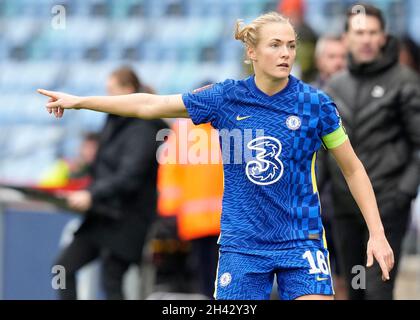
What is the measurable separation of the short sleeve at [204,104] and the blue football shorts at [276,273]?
0.67m

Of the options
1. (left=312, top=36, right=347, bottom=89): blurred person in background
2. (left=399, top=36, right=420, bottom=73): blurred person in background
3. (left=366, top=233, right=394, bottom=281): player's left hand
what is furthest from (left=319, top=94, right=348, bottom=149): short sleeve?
(left=399, top=36, right=420, bottom=73): blurred person in background

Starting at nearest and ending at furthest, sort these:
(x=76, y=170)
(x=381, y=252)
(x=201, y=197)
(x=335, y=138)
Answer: (x=381, y=252) < (x=335, y=138) < (x=201, y=197) < (x=76, y=170)

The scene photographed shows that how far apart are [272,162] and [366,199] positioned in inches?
19.6

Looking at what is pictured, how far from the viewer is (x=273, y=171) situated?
18.0 ft

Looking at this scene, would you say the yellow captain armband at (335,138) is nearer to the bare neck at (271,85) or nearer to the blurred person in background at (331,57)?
the bare neck at (271,85)

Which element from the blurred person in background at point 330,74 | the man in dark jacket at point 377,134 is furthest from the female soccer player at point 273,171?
the blurred person in background at point 330,74

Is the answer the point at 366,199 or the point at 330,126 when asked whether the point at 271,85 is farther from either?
the point at 366,199

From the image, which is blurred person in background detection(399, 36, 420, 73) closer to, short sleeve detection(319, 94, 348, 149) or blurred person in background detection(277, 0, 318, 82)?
blurred person in background detection(277, 0, 318, 82)

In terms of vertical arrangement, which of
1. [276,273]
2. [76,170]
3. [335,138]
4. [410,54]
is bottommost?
[276,273]

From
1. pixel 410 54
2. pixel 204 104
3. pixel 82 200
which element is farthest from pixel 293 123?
pixel 410 54

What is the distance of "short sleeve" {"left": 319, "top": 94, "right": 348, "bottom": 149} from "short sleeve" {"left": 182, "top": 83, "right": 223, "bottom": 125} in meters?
0.50

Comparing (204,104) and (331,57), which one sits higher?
(331,57)
